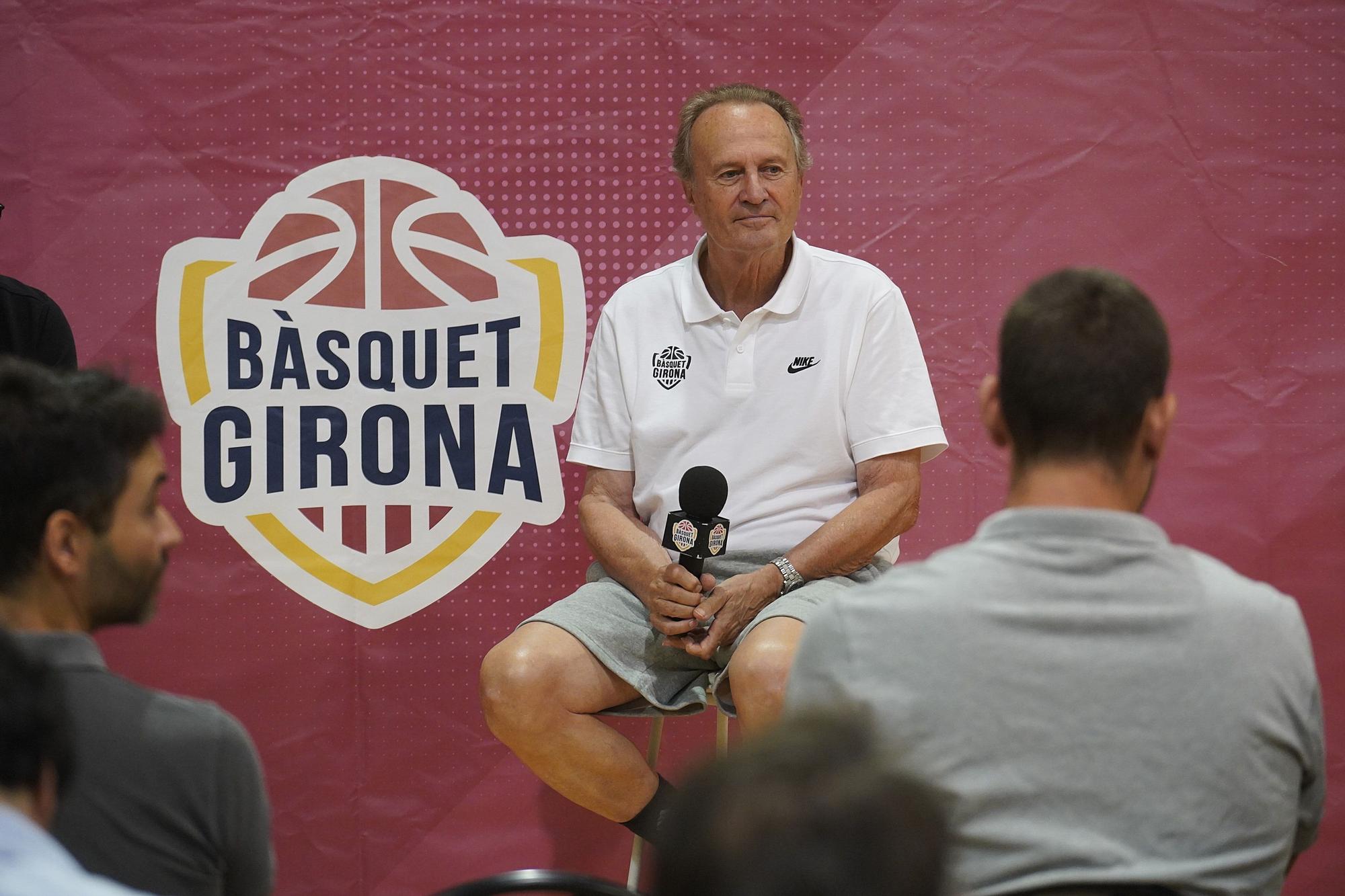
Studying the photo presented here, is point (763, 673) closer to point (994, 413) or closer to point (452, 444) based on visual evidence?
point (994, 413)

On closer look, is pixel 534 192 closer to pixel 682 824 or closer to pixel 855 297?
pixel 855 297

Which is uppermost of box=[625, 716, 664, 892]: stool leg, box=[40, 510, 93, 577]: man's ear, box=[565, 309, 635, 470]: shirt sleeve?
box=[565, 309, 635, 470]: shirt sleeve

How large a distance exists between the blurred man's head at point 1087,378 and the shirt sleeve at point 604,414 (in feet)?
4.80

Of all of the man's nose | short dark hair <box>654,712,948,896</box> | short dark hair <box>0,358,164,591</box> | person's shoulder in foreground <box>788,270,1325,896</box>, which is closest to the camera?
short dark hair <box>654,712,948,896</box>

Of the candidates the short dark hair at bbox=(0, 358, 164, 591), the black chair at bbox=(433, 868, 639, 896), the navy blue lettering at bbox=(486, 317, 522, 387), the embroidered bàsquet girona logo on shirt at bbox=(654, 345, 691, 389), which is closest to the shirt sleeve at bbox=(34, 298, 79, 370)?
the navy blue lettering at bbox=(486, 317, 522, 387)

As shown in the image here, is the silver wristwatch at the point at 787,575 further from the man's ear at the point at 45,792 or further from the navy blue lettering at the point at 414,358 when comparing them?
the man's ear at the point at 45,792

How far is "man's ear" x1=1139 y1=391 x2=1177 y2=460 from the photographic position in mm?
1324

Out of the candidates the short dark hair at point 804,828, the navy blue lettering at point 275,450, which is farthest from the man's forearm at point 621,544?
the short dark hair at point 804,828

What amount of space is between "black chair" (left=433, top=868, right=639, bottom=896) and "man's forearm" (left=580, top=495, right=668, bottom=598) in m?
1.13

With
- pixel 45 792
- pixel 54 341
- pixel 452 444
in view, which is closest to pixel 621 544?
pixel 452 444

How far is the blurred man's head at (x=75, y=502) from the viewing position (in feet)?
4.63

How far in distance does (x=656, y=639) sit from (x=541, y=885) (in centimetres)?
113

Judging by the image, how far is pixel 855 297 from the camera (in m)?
2.66

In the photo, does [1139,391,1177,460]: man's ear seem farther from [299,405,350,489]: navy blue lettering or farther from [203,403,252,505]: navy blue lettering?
[203,403,252,505]: navy blue lettering
